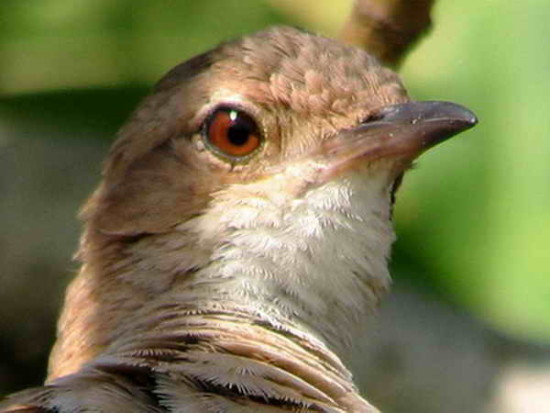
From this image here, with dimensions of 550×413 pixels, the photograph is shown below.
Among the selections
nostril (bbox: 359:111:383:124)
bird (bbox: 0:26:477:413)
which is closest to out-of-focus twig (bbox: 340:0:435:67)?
bird (bbox: 0:26:477:413)

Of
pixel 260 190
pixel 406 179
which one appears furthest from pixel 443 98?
pixel 260 190

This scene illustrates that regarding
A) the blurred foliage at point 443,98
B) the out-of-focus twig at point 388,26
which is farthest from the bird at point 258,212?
the blurred foliage at point 443,98

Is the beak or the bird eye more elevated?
the beak

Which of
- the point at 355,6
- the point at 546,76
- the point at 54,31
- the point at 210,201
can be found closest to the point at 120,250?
the point at 210,201

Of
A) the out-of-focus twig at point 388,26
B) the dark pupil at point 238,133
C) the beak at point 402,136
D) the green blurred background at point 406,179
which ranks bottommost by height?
the green blurred background at point 406,179

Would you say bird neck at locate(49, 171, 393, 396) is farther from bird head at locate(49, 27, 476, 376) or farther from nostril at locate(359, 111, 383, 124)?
nostril at locate(359, 111, 383, 124)

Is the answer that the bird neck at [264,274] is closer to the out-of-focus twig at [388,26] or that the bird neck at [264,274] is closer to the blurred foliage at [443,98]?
the out-of-focus twig at [388,26]
